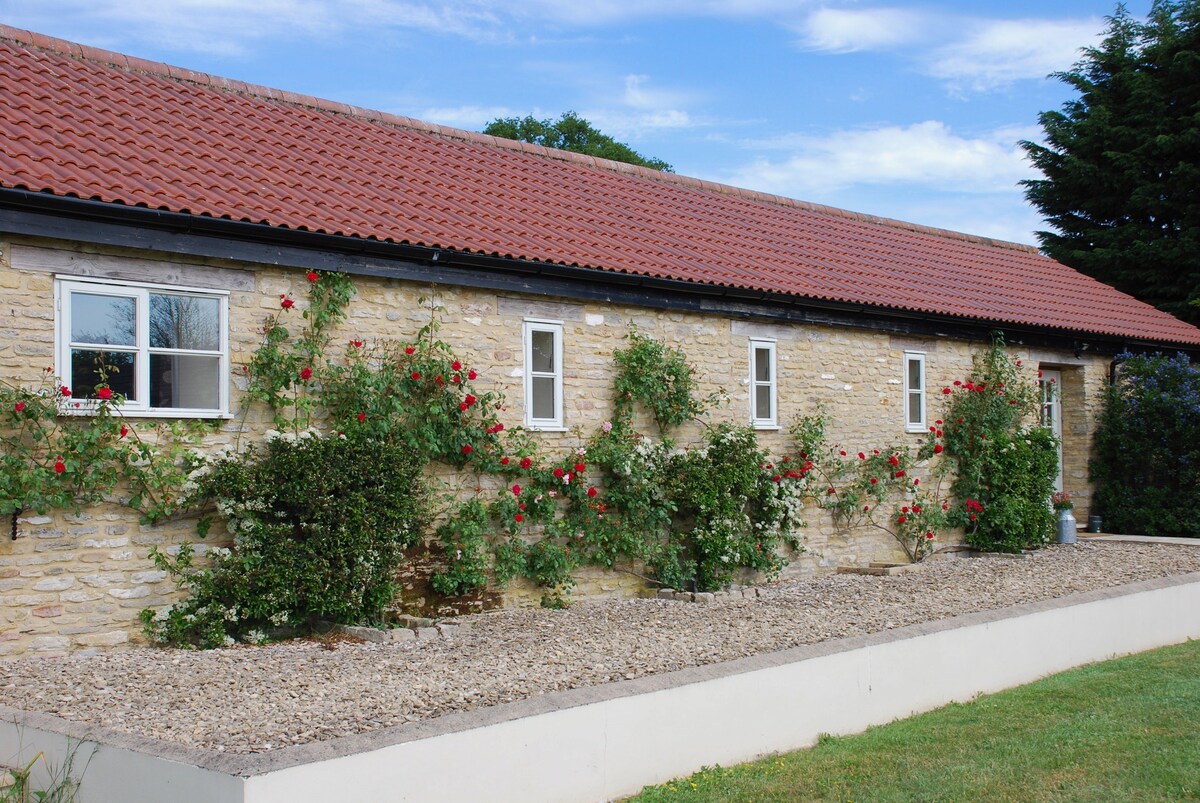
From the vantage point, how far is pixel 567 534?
11.1 metres

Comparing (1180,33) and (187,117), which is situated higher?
(1180,33)

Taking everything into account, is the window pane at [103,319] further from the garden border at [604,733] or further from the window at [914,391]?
the window at [914,391]

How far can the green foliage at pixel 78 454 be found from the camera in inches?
309

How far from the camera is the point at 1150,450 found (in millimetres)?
17781

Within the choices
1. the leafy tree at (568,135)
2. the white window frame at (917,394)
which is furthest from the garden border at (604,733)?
the leafy tree at (568,135)

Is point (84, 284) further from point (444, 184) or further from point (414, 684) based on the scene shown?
point (444, 184)

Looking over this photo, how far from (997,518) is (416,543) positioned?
9.24 m

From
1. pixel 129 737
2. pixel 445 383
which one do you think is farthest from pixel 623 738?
pixel 445 383

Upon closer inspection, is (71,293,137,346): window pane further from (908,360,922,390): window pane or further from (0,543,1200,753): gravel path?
(908,360,922,390): window pane

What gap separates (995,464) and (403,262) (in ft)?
31.3

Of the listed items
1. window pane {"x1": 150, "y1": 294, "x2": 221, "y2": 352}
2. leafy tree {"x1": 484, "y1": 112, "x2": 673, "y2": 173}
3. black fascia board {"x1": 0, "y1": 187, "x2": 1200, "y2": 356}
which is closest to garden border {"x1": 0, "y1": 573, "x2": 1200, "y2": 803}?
window pane {"x1": 150, "y1": 294, "x2": 221, "y2": 352}

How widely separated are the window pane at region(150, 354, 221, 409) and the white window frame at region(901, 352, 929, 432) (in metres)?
9.62

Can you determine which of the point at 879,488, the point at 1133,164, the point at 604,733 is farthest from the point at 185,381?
the point at 1133,164

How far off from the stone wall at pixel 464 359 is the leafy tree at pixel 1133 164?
32.7ft
